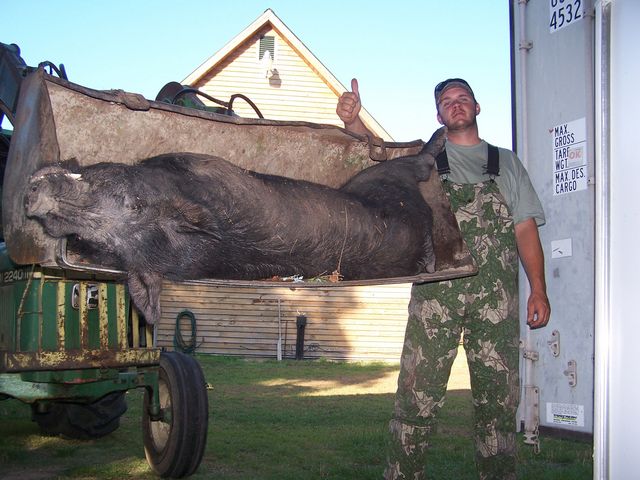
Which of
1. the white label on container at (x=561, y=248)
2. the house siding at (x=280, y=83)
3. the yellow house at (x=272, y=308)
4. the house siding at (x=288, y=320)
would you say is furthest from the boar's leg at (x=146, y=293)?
the house siding at (x=280, y=83)

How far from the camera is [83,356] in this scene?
4.86 metres

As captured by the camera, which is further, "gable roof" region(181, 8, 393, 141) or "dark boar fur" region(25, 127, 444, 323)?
"gable roof" region(181, 8, 393, 141)

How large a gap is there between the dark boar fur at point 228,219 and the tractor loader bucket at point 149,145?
0.28 ft

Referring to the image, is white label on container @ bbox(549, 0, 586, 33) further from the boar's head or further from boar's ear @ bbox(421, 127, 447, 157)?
the boar's head

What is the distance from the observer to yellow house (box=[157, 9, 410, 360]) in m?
15.6

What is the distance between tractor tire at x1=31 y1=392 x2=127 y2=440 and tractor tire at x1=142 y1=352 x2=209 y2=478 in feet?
3.22

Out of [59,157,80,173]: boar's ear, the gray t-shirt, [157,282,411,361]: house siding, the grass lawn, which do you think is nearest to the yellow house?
[157,282,411,361]: house siding

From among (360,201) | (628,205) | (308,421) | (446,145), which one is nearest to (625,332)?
(628,205)

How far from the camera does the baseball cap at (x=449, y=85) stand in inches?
154

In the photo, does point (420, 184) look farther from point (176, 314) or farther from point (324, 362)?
point (176, 314)

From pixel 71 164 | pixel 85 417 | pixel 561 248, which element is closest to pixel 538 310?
pixel 561 248

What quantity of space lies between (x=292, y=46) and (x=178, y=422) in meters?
13.2

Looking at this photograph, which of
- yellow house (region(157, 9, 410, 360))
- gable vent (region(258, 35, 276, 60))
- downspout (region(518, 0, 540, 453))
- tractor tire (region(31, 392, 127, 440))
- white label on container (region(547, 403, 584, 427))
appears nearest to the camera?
white label on container (region(547, 403, 584, 427))

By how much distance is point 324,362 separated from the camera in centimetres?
1484
